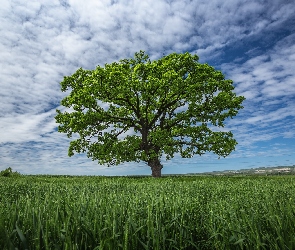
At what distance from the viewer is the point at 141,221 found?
384 centimetres

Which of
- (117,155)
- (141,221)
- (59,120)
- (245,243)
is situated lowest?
(245,243)

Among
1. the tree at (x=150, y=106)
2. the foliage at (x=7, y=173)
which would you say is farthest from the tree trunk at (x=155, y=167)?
the foliage at (x=7, y=173)

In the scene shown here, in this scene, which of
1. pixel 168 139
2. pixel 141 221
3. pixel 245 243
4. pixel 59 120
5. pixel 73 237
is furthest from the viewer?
pixel 59 120

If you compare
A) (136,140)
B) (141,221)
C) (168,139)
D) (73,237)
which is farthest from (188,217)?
(136,140)

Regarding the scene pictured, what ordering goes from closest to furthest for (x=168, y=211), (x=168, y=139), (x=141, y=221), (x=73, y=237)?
(x=73, y=237), (x=141, y=221), (x=168, y=211), (x=168, y=139)

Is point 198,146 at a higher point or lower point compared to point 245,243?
higher

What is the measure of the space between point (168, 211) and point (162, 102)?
79.3 ft

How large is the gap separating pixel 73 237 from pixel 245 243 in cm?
210

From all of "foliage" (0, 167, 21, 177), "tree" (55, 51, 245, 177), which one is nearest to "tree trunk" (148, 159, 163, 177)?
"tree" (55, 51, 245, 177)

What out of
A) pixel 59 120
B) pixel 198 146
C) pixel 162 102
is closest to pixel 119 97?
pixel 162 102

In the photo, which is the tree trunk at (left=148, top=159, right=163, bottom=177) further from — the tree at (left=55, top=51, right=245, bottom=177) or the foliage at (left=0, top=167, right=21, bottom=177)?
the foliage at (left=0, top=167, right=21, bottom=177)

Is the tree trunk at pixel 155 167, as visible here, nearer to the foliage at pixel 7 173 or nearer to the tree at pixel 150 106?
the tree at pixel 150 106

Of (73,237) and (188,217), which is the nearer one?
(73,237)

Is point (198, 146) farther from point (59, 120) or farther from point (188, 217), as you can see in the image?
point (188, 217)
